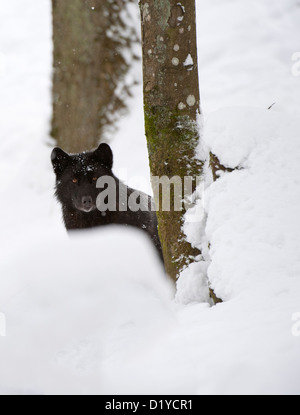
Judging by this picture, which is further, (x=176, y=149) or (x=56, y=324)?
(x=176, y=149)

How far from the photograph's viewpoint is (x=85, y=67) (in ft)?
25.7

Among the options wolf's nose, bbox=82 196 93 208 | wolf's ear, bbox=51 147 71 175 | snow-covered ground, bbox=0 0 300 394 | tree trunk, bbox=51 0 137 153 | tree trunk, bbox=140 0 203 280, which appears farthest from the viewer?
tree trunk, bbox=51 0 137 153

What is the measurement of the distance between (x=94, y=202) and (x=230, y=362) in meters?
3.37

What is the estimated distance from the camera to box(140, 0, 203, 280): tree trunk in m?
3.20

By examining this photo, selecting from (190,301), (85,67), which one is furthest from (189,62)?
(85,67)

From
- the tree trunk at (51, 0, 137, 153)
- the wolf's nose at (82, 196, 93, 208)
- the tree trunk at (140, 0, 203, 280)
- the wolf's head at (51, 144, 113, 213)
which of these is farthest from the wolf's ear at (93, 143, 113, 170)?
the tree trunk at (51, 0, 137, 153)

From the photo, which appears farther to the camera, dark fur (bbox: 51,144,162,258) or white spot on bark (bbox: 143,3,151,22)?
dark fur (bbox: 51,144,162,258)

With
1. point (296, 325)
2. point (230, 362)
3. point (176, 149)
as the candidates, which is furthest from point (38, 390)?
point (176, 149)

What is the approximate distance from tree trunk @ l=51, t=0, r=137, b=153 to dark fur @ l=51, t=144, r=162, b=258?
321cm

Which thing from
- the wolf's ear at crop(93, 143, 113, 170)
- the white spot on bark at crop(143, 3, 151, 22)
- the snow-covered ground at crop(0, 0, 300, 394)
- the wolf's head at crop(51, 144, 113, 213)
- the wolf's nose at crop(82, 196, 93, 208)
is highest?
the white spot on bark at crop(143, 3, 151, 22)

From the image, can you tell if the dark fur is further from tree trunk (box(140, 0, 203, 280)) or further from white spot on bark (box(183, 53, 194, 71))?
white spot on bark (box(183, 53, 194, 71))

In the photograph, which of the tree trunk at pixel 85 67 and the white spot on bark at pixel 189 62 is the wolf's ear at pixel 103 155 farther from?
the tree trunk at pixel 85 67
